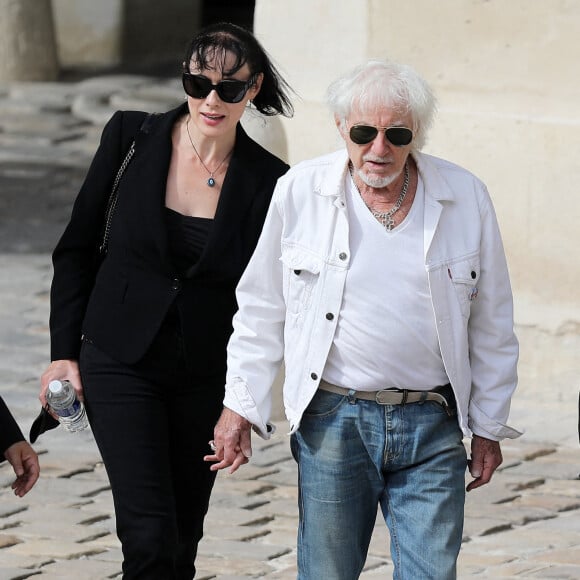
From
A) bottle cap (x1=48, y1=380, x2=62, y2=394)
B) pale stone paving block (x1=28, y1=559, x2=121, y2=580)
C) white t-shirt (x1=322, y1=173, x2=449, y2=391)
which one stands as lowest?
pale stone paving block (x1=28, y1=559, x2=121, y2=580)

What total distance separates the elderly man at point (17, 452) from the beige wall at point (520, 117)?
438 cm

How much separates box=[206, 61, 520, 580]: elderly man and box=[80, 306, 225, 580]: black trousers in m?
0.33

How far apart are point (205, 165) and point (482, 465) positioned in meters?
1.26

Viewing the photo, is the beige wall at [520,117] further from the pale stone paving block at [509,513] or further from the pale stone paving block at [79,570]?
the pale stone paving block at [79,570]

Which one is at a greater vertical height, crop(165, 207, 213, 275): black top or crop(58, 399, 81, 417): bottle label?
crop(165, 207, 213, 275): black top

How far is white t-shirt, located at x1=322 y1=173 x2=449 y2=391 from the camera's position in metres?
4.46

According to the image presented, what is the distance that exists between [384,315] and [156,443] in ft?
2.93

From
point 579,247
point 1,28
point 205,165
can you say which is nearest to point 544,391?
point 579,247

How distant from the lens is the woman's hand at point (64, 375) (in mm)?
5105

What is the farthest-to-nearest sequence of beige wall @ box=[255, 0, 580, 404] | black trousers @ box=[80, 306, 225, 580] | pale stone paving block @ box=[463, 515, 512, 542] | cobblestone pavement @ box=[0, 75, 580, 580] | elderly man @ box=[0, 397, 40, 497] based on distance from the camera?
beige wall @ box=[255, 0, 580, 404]
pale stone paving block @ box=[463, 515, 512, 542]
cobblestone pavement @ box=[0, 75, 580, 580]
black trousers @ box=[80, 306, 225, 580]
elderly man @ box=[0, 397, 40, 497]

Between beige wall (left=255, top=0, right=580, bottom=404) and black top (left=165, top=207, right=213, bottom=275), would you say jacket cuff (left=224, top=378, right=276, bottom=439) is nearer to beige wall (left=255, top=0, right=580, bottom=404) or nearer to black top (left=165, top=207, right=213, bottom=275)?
black top (left=165, top=207, right=213, bottom=275)

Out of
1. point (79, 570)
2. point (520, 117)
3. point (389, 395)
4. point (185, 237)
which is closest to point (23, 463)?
point (185, 237)

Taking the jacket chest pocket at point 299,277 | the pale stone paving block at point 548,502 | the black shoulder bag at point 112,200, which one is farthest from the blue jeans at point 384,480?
the pale stone paving block at point 548,502

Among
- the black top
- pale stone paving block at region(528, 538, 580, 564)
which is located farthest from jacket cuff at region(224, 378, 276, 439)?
pale stone paving block at region(528, 538, 580, 564)
